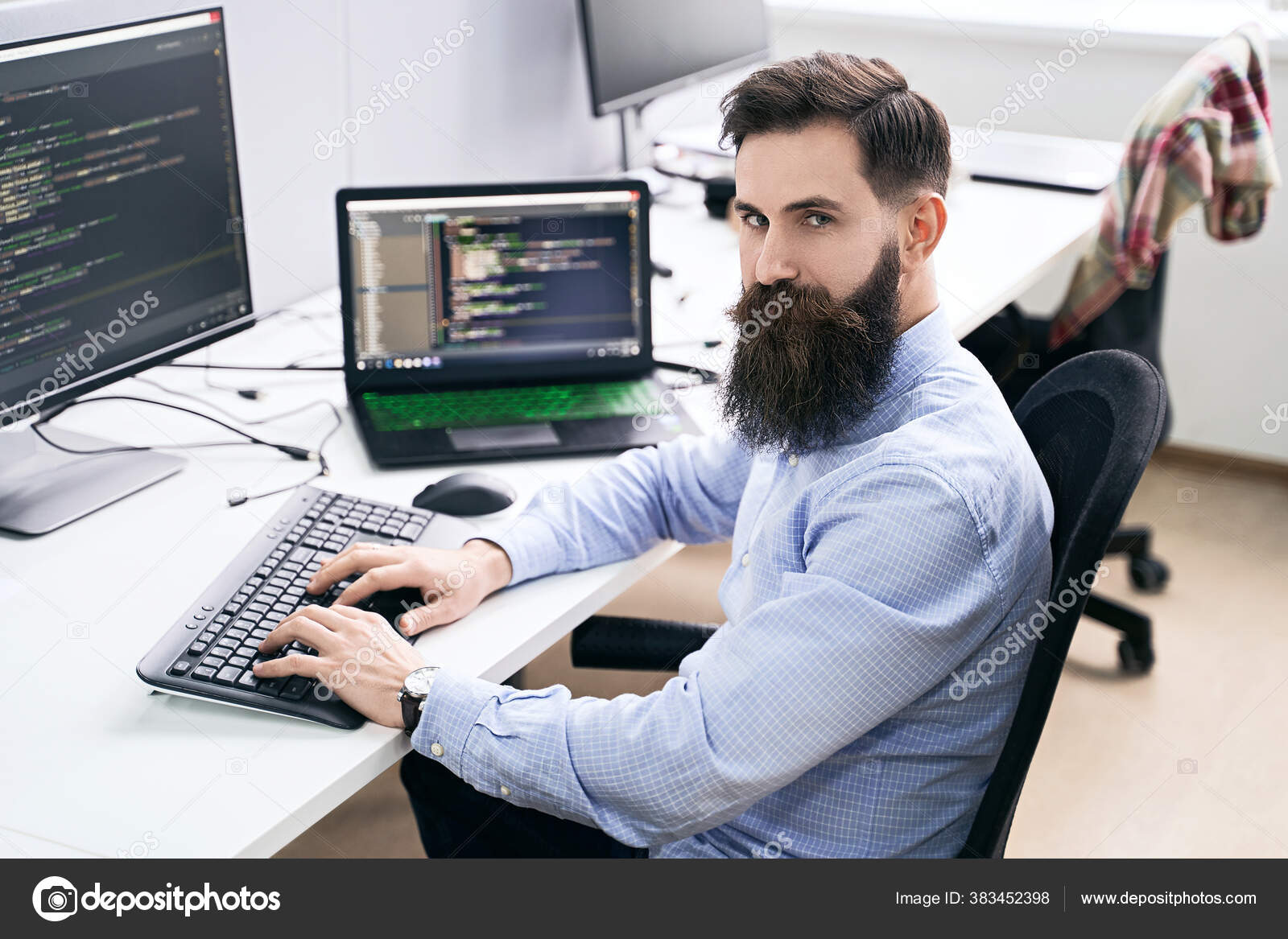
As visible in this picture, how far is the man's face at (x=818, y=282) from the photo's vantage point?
3.73 ft

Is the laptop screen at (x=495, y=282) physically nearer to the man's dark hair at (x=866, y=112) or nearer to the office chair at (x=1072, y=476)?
the man's dark hair at (x=866, y=112)

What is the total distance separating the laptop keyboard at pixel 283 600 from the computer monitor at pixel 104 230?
0.28 m

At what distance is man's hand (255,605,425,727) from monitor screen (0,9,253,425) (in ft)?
1.52

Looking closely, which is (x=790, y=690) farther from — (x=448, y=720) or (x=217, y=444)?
(x=217, y=444)

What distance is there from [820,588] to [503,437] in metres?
0.68

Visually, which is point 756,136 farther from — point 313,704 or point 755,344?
point 313,704

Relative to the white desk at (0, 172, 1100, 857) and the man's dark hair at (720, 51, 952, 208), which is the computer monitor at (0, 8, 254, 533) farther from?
the man's dark hair at (720, 51, 952, 208)

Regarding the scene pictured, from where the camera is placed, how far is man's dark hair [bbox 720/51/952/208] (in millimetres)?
1125

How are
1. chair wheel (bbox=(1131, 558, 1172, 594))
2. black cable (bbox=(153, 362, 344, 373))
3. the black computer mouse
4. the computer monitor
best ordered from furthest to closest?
chair wheel (bbox=(1131, 558, 1172, 594)) → black cable (bbox=(153, 362, 344, 373)) → the black computer mouse → the computer monitor

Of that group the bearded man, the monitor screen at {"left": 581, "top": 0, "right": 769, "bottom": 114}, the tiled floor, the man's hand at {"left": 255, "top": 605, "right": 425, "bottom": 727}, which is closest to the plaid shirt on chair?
the tiled floor

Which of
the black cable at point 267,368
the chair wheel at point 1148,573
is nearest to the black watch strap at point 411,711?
the black cable at point 267,368

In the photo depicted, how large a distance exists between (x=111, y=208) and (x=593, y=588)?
71 cm
